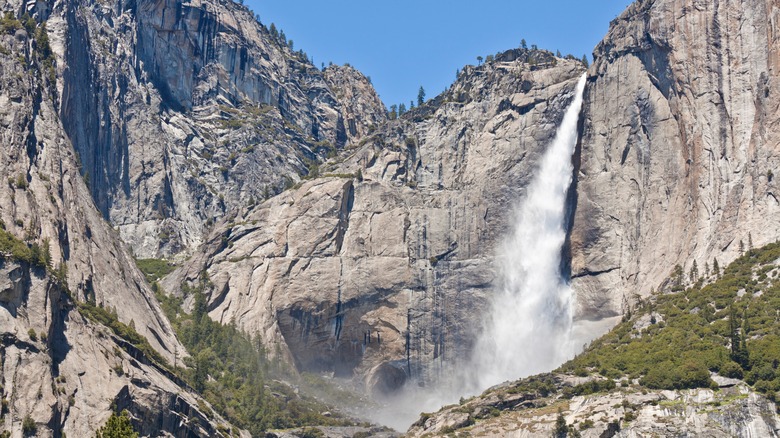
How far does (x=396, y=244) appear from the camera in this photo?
480 feet

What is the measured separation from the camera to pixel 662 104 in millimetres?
131875

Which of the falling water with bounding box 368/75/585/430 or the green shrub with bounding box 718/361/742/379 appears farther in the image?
the falling water with bounding box 368/75/585/430

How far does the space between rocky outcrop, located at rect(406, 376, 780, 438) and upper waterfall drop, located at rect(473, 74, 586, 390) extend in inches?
1105

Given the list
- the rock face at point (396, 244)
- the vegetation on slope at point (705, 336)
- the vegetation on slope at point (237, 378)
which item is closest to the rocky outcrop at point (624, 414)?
the vegetation on slope at point (705, 336)

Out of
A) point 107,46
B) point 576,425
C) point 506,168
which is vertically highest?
point 107,46

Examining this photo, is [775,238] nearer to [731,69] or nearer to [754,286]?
[754,286]

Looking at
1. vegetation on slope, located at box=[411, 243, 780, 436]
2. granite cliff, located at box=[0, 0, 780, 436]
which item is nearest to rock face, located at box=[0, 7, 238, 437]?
granite cliff, located at box=[0, 0, 780, 436]

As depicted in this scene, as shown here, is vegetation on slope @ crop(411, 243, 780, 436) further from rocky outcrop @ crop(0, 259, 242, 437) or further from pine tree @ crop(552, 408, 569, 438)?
rocky outcrop @ crop(0, 259, 242, 437)

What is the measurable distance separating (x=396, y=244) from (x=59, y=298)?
55.5m

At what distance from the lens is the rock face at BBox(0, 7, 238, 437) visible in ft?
297

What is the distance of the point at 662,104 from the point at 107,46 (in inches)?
3439

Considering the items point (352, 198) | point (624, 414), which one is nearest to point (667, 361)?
point (624, 414)

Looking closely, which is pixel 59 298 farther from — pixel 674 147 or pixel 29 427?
pixel 674 147

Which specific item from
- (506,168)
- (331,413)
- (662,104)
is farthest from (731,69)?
(331,413)
